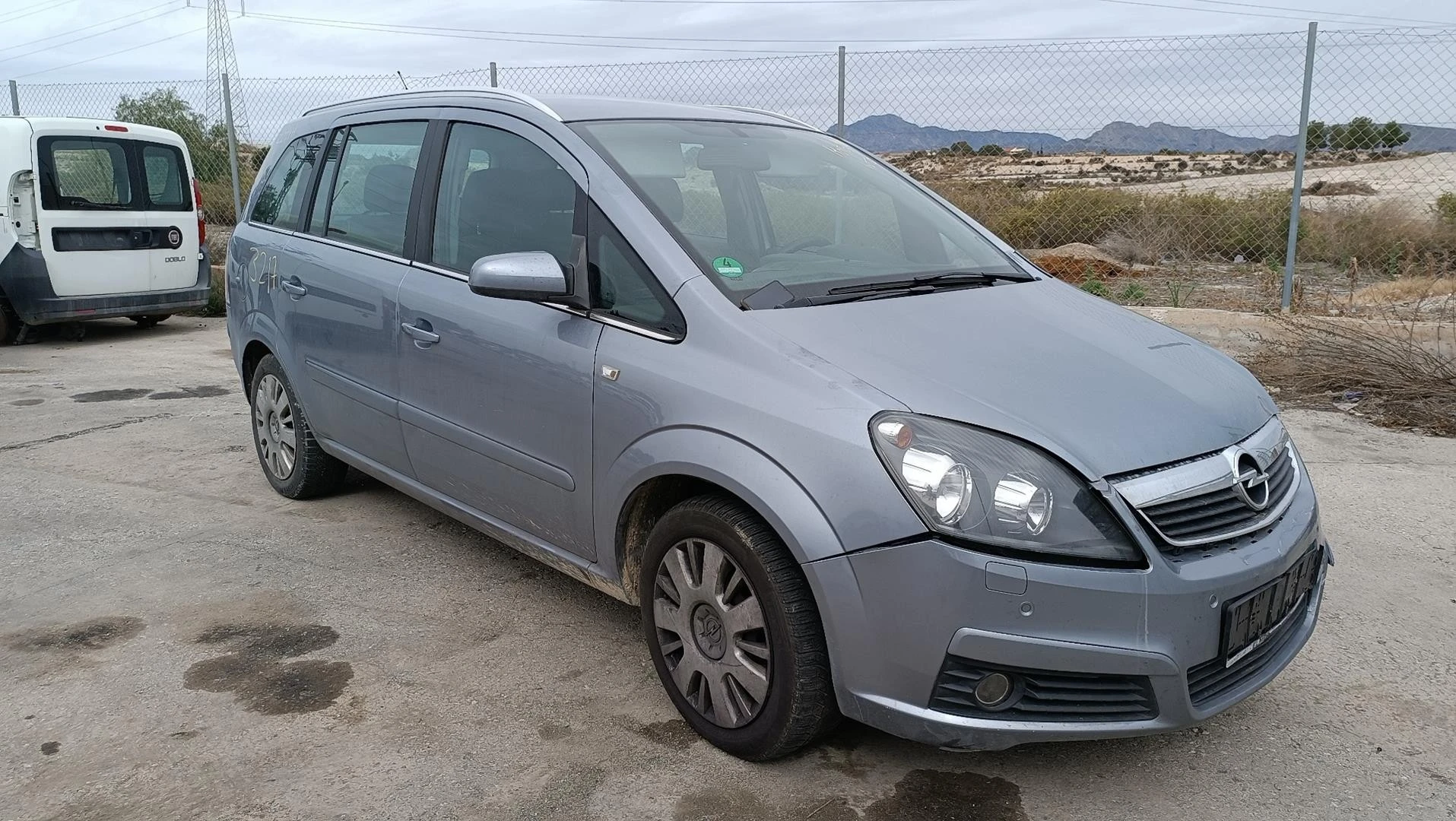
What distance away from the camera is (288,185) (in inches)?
191

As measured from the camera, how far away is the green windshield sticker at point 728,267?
9.85 ft

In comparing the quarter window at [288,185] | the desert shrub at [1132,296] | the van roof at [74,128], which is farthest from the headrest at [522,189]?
the van roof at [74,128]

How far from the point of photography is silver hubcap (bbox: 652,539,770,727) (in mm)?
2709

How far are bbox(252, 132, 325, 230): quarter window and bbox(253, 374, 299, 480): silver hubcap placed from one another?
2.32 feet

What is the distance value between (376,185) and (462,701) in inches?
81.5

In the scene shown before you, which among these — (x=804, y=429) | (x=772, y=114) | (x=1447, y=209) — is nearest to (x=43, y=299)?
(x=772, y=114)

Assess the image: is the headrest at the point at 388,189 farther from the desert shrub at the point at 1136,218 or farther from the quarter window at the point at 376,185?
the desert shrub at the point at 1136,218

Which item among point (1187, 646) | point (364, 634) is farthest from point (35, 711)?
point (1187, 646)

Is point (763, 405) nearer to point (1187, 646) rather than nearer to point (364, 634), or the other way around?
point (1187, 646)

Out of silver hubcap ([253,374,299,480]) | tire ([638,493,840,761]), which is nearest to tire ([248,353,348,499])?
silver hubcap ([253,374,299,480])

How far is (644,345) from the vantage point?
116 inches

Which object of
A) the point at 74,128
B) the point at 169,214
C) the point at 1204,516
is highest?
the point at 74,128

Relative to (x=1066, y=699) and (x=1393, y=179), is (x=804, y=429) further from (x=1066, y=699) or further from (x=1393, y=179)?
(x=1393, y=179)

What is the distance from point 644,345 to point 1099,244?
9.98 meters
